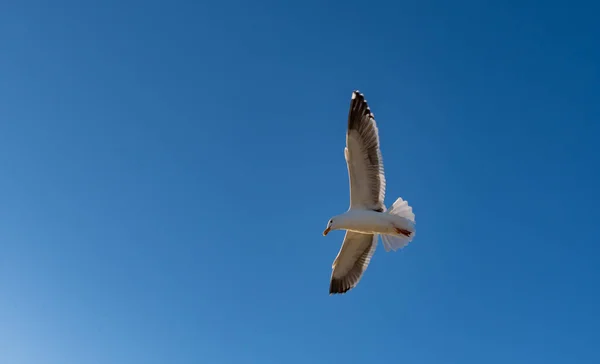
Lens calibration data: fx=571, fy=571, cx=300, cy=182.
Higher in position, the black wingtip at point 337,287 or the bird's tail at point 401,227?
the bird's tail at point 401,227

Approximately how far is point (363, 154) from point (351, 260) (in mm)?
2788

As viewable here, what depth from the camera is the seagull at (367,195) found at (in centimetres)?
1064

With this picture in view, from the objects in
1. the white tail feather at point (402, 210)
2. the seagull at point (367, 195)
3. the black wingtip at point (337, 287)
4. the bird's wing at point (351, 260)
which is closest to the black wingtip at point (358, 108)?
the seagull at point (367, 195)

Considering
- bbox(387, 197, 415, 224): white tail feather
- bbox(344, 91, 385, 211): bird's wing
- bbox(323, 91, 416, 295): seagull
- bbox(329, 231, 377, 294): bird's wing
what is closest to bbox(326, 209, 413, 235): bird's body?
bbox(323, 91, 416, 295): seagull

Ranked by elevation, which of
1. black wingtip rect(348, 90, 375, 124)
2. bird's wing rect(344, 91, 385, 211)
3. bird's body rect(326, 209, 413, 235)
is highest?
black wingtip rect(348, 90, 375, 124)

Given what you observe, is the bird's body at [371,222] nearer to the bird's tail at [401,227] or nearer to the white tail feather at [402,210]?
the bird's tail at [401,227]

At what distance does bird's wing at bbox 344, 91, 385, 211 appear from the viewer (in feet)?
34.8

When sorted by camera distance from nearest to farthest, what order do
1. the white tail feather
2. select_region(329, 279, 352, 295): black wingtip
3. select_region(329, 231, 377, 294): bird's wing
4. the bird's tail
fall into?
1. the bird's tail
2. the white tail feather
3. select_region(329, 231, 377, 294): bird's wing
4. select_region(329, 279, 352, 295): black wingtip

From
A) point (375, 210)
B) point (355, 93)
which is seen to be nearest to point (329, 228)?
point (375, 210)

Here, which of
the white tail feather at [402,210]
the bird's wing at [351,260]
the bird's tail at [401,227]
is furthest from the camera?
the bird's wing at [351,260]

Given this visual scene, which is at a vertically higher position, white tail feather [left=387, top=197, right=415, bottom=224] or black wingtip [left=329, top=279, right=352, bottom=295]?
white tail feather [left=387, top=197, right=415, bottom=224]

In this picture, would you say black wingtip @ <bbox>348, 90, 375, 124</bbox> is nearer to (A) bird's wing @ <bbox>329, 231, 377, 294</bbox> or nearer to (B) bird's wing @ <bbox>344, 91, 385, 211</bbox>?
(B) bird's wing @ <bbox>344, 91, 385, 211</bbox>

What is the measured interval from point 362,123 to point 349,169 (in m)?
0.94

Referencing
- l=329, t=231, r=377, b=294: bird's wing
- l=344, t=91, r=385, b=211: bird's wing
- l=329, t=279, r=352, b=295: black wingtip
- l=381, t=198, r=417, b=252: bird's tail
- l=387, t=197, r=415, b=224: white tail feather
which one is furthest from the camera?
l=329, t=279, r=352, b=295: black wingtip
